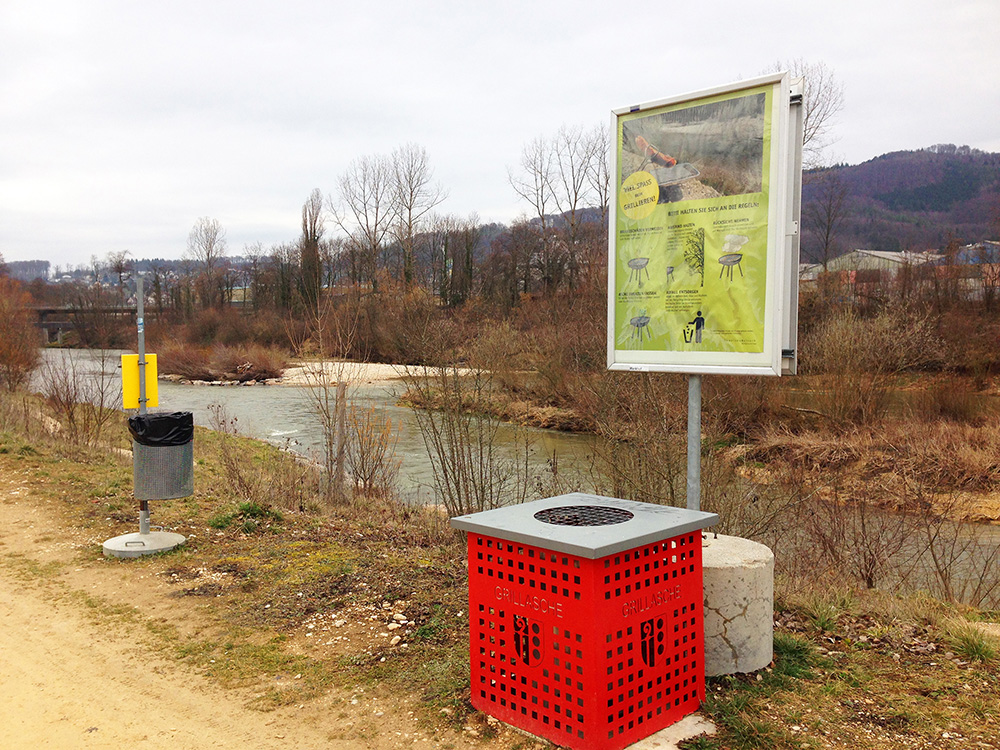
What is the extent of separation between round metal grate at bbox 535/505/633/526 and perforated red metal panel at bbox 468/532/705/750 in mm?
325

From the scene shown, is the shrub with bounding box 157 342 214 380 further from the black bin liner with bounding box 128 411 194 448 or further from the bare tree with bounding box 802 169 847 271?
the black bin liner with bounding box 128 411 194 448

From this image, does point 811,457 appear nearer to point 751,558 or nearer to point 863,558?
point 863,558

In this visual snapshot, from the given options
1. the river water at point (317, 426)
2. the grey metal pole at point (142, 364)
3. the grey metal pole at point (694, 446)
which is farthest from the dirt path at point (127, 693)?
the river water at point (317, 426)

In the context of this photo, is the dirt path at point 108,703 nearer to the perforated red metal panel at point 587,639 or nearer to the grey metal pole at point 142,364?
the perforated red metal panel at point 587,639

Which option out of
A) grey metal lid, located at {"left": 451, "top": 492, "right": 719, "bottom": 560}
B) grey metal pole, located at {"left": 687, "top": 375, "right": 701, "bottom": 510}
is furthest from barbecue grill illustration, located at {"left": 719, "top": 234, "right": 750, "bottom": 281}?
grey metal lid, located at {"left": 451, "top": 492, "right": 719, "bottom": 560}

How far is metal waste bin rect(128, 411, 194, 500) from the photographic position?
22.0 feet

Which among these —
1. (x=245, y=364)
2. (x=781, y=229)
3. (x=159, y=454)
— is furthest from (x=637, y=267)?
(x=245, y=364)

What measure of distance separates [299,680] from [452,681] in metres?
0.89

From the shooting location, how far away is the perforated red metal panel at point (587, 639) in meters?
3.23

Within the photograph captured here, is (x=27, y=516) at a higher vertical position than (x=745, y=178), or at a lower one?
lower

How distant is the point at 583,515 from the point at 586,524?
0.71 ft

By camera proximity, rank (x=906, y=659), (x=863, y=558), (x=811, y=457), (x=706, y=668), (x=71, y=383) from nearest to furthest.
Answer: (x=706, y=668) → (x=906, y=659) → (x=863, y=558) → (x=71, y=383) → (x=811, y=457)

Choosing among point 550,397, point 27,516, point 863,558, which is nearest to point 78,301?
point 550,397

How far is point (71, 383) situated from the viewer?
47.4 ft
